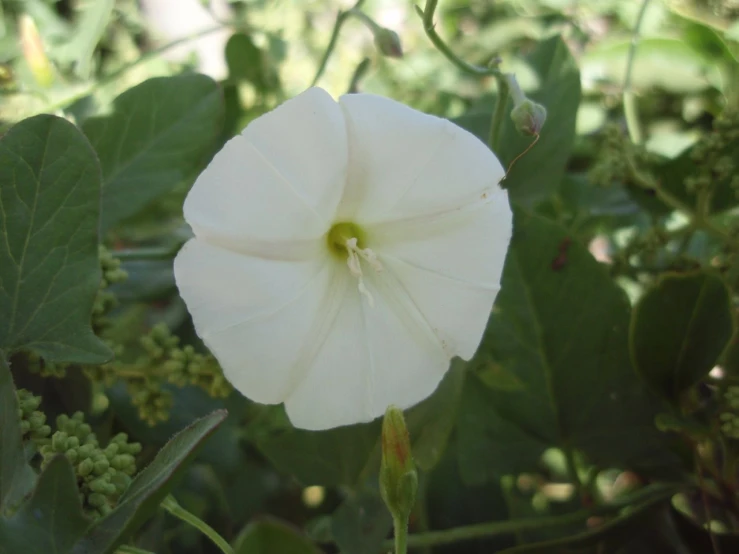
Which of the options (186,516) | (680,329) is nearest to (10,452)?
(186,516)

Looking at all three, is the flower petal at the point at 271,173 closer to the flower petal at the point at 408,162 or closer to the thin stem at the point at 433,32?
the flower petal at the point at 408,162

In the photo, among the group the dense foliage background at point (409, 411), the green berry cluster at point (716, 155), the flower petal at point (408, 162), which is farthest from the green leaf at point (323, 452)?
the green berry cluster at point (716, 155)

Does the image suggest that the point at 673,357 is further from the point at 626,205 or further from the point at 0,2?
the point at 0,2

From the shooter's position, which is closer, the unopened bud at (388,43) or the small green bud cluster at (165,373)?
the small green bud cluster at (165,373)

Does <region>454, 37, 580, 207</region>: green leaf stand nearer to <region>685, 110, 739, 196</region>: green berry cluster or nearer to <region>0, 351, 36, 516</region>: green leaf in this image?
<region>685, 110, 739, 196</region>: green berry cluster

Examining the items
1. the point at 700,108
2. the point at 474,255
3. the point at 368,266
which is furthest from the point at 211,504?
the point at 700,108
